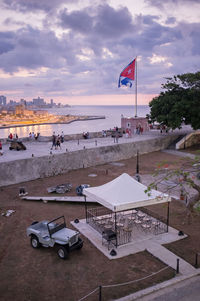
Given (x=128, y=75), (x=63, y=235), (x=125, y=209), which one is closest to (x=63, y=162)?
(x=125, y=209)

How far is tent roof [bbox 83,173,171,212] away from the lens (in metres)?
11.7

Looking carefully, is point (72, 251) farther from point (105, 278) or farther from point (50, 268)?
point (105, 278)

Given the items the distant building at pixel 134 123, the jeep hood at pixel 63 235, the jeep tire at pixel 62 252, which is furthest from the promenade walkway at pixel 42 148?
the jeep tire at pixel 62 252

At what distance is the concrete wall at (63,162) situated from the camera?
23.0m

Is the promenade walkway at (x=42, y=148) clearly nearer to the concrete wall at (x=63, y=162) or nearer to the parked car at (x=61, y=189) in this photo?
the concrete wall at (x=63, y=162)

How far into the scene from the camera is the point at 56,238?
35.3ft

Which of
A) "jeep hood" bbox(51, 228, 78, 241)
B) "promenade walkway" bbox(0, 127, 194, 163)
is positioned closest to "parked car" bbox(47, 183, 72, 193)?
"promenade walkway" bbox(0, 127, 194, 163)

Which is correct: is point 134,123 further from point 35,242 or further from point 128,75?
point 35,242

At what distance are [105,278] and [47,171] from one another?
56.1 feet

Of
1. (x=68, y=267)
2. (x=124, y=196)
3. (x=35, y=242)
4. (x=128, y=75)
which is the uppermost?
(x=128, y=75)

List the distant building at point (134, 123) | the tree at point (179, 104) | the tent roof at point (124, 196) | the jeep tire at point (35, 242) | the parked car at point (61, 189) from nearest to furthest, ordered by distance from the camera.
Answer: the jeep tire at point (35, 242) < the tent roof at point (124, 196) < the parked car at point (61, 189) < the tree at point (179, 104) < the distant building at point (134, 123)

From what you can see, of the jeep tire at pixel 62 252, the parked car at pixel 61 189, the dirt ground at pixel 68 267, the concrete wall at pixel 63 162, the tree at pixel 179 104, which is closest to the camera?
the dirt ground at pixel 68 267

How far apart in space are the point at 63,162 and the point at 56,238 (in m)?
16.2

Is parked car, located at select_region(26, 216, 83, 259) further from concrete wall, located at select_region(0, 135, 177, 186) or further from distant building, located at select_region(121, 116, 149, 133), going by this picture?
distant building, located at select_region(121, 116, 149, 133)
